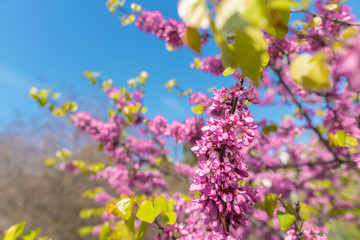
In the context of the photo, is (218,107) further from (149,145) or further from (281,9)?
(149,145)

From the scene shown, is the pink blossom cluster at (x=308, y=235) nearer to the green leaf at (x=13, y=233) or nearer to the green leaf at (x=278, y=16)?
the green leaf at (x=278, y=16)

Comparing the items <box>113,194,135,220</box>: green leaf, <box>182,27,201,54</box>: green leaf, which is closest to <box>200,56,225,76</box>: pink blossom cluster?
<box>113,194,135,220</box>: green leaf

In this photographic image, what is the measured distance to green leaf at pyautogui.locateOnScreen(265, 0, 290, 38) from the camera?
0.50 m

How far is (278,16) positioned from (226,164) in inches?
22.4

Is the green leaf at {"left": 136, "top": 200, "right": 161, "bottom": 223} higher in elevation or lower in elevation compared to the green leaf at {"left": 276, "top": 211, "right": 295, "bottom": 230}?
lower

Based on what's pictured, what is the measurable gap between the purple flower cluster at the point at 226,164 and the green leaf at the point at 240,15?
524 millimetres

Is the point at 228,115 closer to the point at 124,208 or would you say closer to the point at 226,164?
the point at 226,164

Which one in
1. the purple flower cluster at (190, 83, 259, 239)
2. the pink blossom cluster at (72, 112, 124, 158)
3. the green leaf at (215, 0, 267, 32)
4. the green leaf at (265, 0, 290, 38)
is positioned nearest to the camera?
the green leaf at (215, 0, 267, 32)

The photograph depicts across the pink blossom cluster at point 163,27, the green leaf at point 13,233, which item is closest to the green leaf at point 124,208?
the green leaf at point 13,233

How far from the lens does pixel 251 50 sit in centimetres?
35

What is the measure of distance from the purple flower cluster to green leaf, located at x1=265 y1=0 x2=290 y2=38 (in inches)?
11.0

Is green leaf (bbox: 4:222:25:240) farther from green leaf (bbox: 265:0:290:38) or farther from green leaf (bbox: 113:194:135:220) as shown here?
green leaf (bbox: 265:0:290:38)

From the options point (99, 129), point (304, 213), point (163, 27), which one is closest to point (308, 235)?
point (304, 213)

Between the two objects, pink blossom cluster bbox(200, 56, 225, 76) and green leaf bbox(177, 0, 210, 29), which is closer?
green leaf bbox(177, 0, 210, 29)
